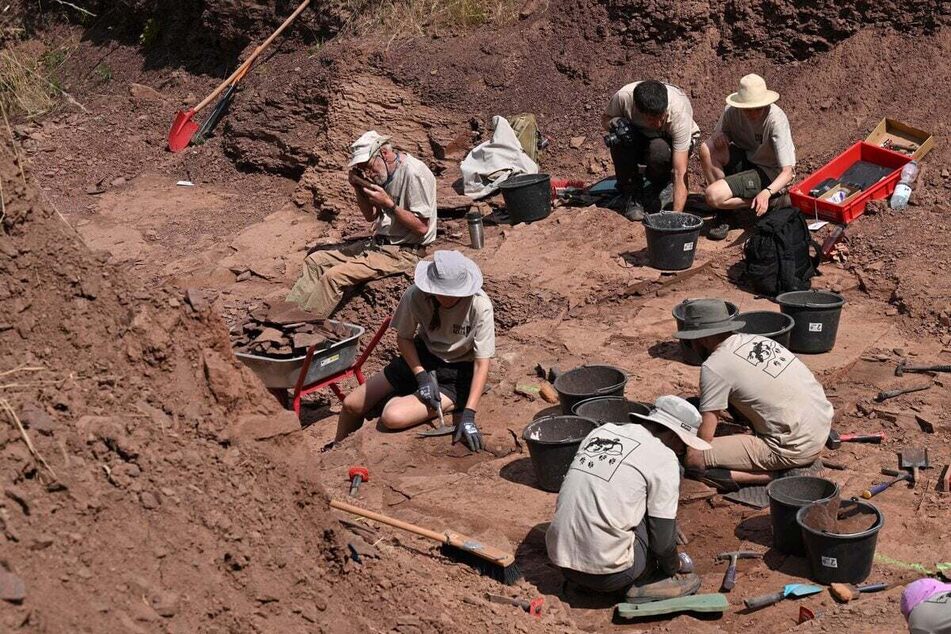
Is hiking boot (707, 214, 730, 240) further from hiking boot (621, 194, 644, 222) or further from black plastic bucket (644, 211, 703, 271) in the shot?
hiking boot (621, 194, 644, 222)

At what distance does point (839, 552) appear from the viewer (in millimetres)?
4996

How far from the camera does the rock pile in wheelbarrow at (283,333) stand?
7141mm

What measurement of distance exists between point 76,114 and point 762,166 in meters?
9.67

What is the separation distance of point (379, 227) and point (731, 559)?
4.63 m

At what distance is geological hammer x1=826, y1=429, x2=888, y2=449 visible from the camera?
6.35 meters

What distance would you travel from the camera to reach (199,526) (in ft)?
12.0

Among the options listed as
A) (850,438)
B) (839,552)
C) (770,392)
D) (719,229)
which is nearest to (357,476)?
(770,392)

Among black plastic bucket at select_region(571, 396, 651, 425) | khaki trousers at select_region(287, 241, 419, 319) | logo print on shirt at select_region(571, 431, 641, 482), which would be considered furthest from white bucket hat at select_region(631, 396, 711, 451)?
khaki trousers at select_region(287, 241, 419, 319)

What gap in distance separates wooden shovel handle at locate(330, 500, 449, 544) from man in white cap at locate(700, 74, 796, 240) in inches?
181

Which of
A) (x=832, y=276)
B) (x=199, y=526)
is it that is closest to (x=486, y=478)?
(x=199, y=526)

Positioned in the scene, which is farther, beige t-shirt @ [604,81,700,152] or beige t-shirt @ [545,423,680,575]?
beige t-shirt @ [604,81,700,152]

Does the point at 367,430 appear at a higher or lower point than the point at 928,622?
lower

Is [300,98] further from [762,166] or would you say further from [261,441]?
[261,441]

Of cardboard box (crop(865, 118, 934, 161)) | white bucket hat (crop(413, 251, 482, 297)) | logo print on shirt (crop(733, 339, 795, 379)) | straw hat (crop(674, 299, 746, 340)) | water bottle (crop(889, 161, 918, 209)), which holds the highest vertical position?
white bucket hat (crop(413, 251, 482, 297))
